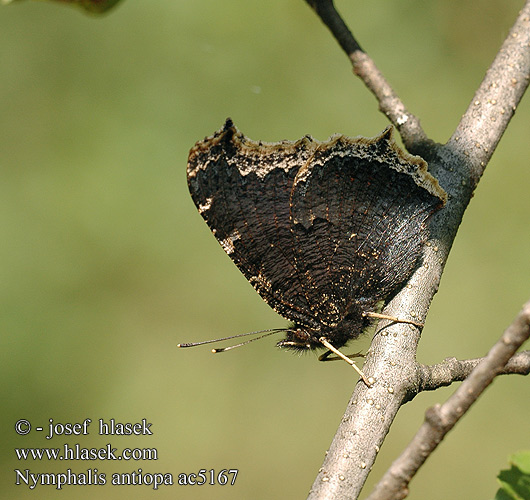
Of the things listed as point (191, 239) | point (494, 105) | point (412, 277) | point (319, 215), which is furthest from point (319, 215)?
point (191, 239)

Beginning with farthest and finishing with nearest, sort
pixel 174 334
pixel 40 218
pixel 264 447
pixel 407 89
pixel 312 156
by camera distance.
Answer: pixel 407 89 → pixel 40 218 → pixel 174 334 → pixel 264 447 → pixel 312 156

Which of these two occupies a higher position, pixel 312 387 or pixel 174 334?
pixel 174 334

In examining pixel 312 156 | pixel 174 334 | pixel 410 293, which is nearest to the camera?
pixel 410 293

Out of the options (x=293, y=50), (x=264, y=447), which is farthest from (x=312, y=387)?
(x=293, y=50)

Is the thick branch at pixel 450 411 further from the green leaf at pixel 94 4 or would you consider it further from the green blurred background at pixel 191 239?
the green blurred background at pixel 191 239

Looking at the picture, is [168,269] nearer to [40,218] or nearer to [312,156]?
[40,218]

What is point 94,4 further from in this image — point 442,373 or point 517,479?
point 517,479
